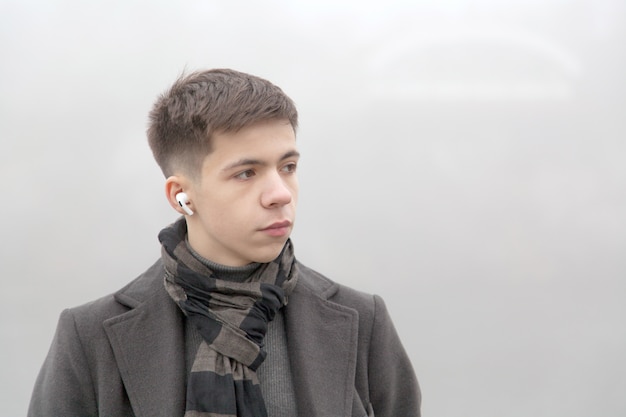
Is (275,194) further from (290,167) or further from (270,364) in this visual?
(270,364)

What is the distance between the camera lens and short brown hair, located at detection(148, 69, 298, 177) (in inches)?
56.7

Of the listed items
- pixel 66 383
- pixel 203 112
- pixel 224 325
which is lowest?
pixel 66 383

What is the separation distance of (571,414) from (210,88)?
4.84ft

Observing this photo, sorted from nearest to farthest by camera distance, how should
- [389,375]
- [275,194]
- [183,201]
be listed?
[275,194], [183,201], [389,375]

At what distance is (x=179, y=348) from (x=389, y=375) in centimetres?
52

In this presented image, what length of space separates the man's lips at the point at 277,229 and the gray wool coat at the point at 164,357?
0.81 ft

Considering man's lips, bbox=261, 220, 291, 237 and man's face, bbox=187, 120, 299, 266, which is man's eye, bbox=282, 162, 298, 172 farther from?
man's lips, bbox=261, 220, 291, 237

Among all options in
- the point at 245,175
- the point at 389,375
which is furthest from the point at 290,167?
the point at 389,375

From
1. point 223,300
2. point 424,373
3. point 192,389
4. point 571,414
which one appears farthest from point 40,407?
point 571,414

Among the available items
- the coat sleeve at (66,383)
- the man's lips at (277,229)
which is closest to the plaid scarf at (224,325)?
the man's lips at (277,229)

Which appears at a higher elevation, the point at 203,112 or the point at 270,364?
the point at 203,112

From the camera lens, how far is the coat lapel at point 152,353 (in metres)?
1.45

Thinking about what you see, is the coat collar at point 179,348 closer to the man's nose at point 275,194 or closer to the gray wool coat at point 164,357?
the gray wool coat at point 164,357

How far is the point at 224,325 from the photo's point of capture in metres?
1.46
